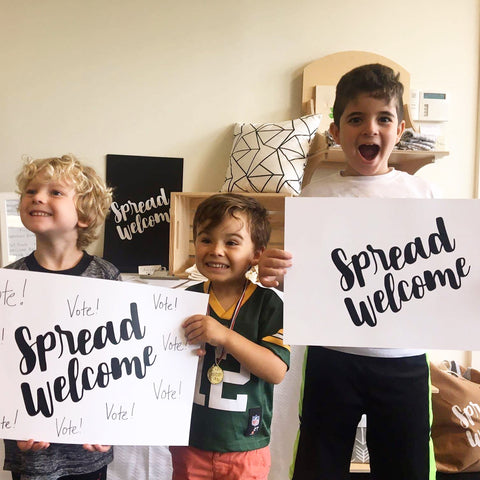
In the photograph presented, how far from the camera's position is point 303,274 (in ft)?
2.29

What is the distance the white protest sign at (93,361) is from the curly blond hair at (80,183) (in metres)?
0.19

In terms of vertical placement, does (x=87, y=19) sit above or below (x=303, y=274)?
above

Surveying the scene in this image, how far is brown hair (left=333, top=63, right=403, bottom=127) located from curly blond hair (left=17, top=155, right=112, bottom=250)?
0.57 metres

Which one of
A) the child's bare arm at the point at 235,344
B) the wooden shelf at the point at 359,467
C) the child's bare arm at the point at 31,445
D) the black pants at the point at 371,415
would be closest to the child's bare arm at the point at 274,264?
the child's bare arm at the point at 235,344

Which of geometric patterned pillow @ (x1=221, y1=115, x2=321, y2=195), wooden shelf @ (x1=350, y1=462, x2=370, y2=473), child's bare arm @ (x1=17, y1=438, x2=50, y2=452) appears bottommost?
wooden shelf @ (x1=350, y1=462, x2=370, y2=473)

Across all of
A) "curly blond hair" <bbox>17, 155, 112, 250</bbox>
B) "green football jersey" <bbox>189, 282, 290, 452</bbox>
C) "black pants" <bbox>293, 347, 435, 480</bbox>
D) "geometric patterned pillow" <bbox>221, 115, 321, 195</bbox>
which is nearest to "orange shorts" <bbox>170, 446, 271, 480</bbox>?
"green football jersey" <bbox>189, 282, 290, 452</bbox>

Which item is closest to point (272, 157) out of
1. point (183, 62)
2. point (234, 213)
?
point (183, 62)

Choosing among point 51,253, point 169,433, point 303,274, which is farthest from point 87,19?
point 169,433

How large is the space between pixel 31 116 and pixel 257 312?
4.91 feet

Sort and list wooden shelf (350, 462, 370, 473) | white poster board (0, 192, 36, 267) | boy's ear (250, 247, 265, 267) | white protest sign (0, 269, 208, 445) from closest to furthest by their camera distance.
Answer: white protest sign (0, 269, 208, 445)
boy's ear (250, 247, 265, 267)
wooden shelf (350, 462, 370, 473)
white poster board (0, 192, 36, 267)

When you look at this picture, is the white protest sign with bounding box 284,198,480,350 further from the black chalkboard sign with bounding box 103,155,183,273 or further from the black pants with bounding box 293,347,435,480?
the black chalkboard sign with bounding box 103,155,183,273

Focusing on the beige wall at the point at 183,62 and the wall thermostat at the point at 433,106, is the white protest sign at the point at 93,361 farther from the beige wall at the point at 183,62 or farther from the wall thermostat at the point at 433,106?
the wall thermostat at the point at 433,106

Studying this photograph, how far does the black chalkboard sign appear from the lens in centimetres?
168

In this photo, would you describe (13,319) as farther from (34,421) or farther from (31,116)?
(31,116)
